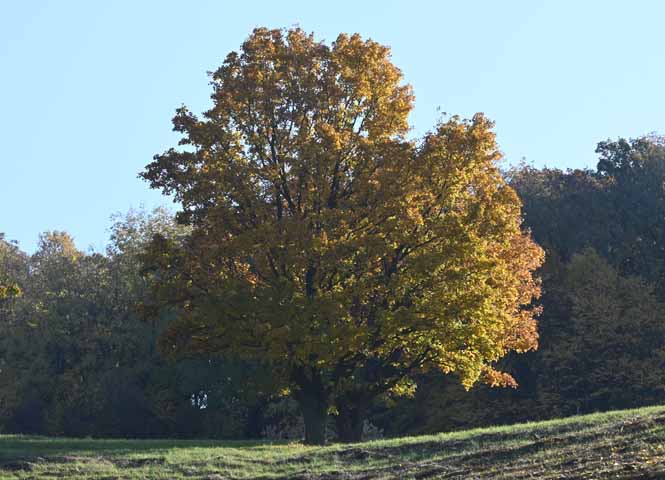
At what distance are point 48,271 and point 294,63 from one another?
126 ft

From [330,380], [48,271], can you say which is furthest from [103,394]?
[330,380]

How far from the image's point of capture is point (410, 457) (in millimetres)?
28172

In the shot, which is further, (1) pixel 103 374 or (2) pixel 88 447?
(1) pixel 103 374

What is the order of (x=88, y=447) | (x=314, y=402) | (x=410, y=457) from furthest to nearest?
1. (x=314, y=402)
2. (x=88, y=447)
3. (x=410, y=457)

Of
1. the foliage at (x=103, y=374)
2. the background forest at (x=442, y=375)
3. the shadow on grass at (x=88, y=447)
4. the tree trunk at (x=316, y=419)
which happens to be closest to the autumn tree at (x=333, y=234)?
the tree trunk at (x=316, y=419)

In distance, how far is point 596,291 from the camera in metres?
59.1

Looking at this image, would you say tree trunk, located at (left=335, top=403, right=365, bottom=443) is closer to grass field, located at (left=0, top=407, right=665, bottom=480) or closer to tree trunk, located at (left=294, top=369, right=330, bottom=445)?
tree trunk, located at (left=294, top=369, right=330, bottom=445)

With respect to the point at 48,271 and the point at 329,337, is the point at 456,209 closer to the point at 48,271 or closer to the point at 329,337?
the point at 329,337

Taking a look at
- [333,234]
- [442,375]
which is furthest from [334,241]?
[442,375]

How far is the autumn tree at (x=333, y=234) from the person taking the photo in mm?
36062

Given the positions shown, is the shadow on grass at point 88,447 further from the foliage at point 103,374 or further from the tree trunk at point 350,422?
the foliage at point 103,374

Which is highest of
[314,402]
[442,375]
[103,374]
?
[103,374]

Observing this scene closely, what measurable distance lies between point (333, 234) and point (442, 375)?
25130mm

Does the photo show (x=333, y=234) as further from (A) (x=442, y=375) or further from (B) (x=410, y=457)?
(A) (x=442, y=375)
